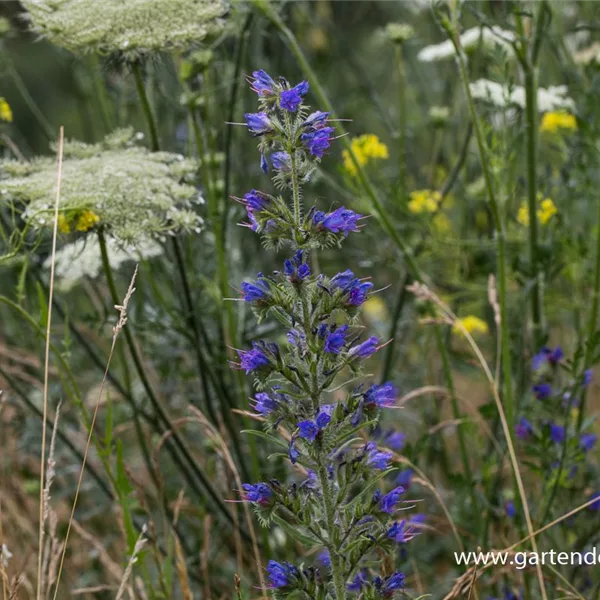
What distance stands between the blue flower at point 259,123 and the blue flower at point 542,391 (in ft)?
5.16

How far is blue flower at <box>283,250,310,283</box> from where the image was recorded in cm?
179

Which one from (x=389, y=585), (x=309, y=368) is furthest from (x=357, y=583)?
(x=309, y=368)

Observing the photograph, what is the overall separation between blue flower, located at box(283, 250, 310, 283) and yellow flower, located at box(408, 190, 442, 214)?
158cm

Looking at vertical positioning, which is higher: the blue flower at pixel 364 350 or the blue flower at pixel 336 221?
the blue flower at pixel 336 221

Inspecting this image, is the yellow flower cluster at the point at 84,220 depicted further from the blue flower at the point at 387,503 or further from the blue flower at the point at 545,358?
the blue flower at the point at 545,358

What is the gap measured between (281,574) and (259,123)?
0.92 meters

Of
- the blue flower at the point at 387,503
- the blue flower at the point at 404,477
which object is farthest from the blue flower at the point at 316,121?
the blue flower at the point at 404,477

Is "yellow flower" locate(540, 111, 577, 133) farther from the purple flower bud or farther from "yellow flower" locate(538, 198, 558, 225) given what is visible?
the purple flower bud

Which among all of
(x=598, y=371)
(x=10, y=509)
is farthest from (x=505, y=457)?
(x=598, y=371)

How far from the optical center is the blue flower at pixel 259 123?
1813mm

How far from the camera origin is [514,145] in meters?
2.98

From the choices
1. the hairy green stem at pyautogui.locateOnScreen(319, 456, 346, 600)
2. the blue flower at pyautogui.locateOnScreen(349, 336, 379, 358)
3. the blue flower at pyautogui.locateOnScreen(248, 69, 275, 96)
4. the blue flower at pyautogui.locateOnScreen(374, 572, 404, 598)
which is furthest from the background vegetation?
the blue flower at pyautogui.locateOnScreen(248, 69, 275, 96)

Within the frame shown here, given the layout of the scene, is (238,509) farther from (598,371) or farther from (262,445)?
(598,371)

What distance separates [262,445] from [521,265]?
4.19 feet
